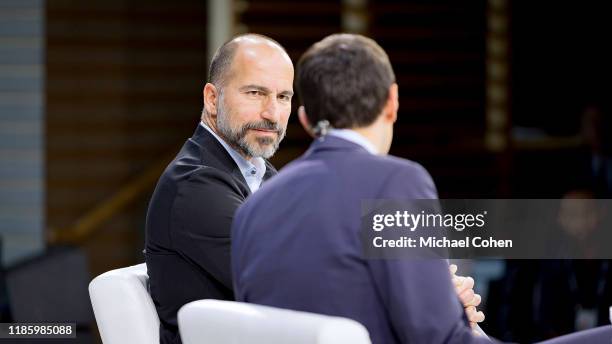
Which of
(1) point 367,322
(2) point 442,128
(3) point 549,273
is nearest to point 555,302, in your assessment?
(3) point 549,273

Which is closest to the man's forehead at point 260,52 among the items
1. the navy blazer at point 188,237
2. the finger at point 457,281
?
the navy blazer at point 188,237

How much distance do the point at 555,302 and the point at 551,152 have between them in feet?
11.8

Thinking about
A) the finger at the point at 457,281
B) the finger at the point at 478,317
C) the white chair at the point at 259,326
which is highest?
the white chair at the point at 259,326

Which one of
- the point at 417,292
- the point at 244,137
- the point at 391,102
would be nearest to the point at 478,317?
the point at 417,292

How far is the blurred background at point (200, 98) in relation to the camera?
6879 millimetres

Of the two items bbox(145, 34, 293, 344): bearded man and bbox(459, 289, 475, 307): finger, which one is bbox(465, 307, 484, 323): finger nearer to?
bbox(459, 289, 475, 307): finger

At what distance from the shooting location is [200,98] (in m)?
7.93

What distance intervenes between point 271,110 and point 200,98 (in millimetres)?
5671

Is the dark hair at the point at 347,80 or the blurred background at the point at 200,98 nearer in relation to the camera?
the dark hair at the point at 347,80

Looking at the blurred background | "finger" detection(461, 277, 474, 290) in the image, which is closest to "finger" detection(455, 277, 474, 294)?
"finger" detection(461, 277, 474, 290)

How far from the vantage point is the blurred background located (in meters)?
6.88

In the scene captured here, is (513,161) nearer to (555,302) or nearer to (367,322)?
(555,302)

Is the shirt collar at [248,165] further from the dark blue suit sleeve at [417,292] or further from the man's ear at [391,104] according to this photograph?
the dark blue suit sleeve at [417,292]

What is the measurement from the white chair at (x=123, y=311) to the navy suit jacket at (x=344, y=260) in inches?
19.2
